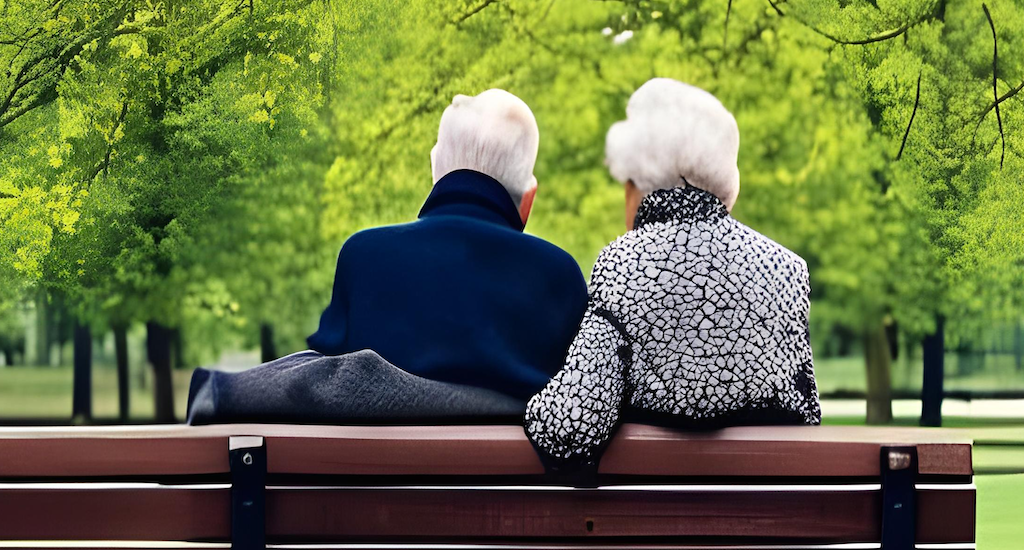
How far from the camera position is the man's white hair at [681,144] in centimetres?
291

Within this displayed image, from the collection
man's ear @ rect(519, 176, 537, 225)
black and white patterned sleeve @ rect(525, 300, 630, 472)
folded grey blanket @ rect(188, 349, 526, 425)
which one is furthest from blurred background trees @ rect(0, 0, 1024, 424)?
folded grey blanket @ rect(188, 349, 526, 425)

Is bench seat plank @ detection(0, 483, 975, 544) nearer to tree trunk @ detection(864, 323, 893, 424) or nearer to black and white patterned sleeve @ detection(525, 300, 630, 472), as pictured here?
black and white patterned sleeve @ detection(525, 300, 630, 472)

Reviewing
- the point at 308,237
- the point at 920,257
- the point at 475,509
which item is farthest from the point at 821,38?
the point at 475,509

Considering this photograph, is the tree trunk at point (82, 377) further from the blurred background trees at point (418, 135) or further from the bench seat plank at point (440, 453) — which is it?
the bench seat plank at point (440, 453)

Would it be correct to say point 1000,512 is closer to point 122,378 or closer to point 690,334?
point 690,334

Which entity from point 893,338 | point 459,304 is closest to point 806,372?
point 459,304

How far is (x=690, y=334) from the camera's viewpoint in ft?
8.57

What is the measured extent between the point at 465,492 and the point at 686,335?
643 millimetres

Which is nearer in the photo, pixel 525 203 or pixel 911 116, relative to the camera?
pixel 525 203

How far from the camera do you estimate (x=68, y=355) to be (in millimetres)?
17672

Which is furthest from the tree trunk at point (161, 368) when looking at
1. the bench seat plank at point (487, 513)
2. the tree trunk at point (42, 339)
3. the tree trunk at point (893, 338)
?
the bench seat plank at point (487, 513)

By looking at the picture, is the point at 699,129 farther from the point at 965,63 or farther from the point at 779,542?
the point at 965,63

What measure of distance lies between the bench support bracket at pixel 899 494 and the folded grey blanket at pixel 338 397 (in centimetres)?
80

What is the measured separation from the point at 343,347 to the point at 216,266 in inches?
459
